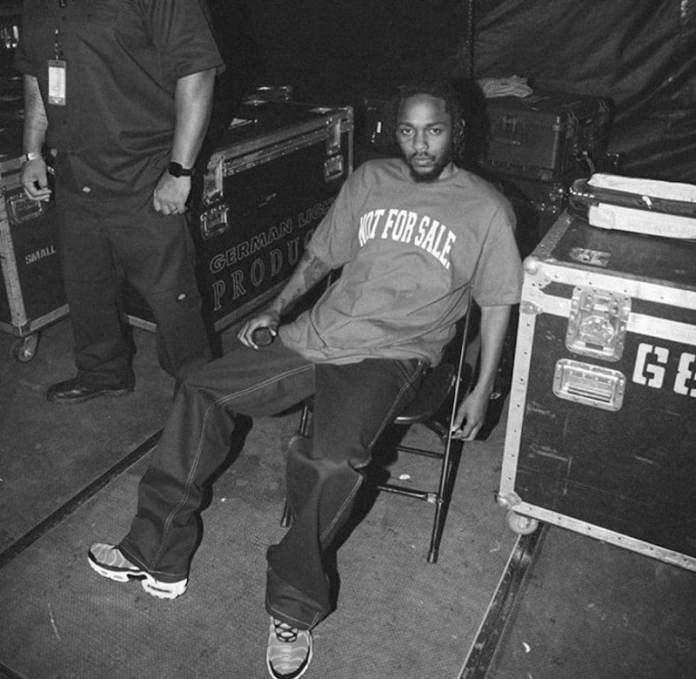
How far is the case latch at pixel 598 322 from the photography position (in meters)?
2.04

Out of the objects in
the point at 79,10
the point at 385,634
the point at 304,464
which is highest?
the point at 79,10

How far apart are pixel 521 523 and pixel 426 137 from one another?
1.40 metres

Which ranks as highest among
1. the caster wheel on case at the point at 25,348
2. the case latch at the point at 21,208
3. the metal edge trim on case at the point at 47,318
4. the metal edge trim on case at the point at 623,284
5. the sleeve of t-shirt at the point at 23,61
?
the sleeve of t-shirt at the point at 23,61

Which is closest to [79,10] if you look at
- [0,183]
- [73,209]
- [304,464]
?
[73,209]

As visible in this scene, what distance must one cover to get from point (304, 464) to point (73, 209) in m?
1.60

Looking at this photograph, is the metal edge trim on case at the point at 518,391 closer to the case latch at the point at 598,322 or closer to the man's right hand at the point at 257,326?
the case latch at the point at 598,322

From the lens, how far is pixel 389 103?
4.27 m

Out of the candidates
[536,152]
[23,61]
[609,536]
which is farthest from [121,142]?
[609,536]

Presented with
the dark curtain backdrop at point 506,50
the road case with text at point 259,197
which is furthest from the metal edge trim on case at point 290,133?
the dark curtain backdrop at point 506,50

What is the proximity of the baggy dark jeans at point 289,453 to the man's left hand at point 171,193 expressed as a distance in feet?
2.41

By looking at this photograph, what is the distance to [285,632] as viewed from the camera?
85.4 inches

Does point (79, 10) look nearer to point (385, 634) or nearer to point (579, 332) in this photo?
point (579, 332)

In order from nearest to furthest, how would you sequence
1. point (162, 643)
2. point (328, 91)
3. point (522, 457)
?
point (162, 643) < point (522, 457) < point (328, 91)

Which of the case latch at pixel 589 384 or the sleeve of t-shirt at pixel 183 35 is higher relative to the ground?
the sleeve of t-shirt at pixel 183 35
